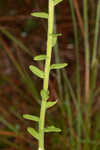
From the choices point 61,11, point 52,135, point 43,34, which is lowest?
point 52,135

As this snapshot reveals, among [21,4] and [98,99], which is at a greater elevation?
[21,4]

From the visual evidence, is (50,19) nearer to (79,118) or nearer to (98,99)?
(79,118)

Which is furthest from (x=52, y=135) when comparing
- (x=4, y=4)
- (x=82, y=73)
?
(x=4, y=4)

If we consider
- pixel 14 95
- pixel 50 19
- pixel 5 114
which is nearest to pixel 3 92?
pixel 14 95

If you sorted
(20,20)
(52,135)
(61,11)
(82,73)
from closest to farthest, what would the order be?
(52,135)
(82,73)
(61,11)
(20,20)

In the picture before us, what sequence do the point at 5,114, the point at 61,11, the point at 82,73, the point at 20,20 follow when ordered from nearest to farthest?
the point at 5,114
the point at 82,73
the point at 61,11
the point at 20,20

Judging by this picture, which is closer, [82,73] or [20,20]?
[82,73]

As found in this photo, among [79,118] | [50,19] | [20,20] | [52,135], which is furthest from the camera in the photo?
[20,20]

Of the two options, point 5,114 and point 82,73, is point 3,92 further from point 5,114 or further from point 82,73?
point 82,73

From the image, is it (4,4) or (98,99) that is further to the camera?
(4,4)
